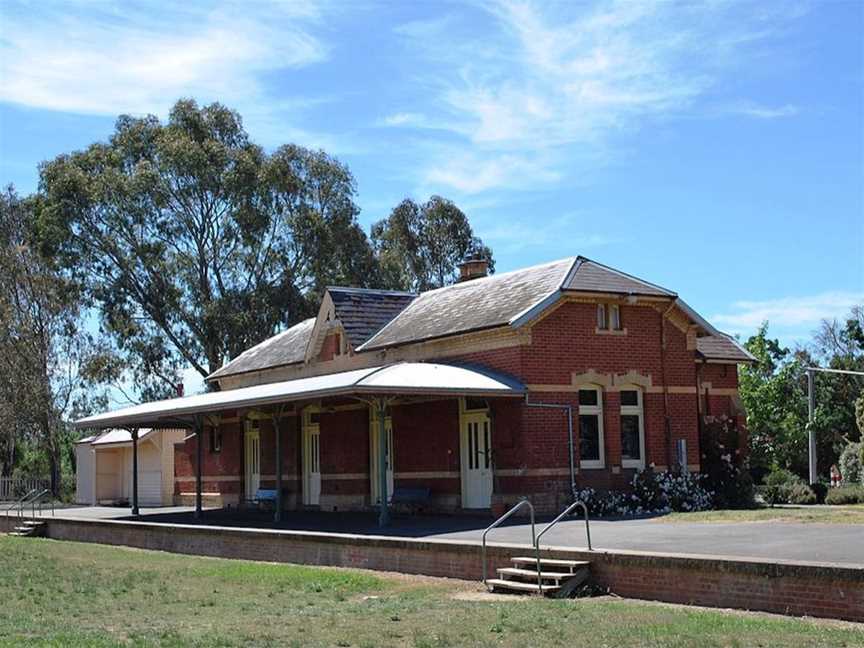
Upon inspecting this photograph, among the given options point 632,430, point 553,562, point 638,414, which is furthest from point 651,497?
point 553,562

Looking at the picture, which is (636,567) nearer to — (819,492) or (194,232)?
(819,492)

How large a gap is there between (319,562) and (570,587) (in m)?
6.33

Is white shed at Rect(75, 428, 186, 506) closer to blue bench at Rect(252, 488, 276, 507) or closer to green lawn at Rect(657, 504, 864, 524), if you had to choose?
blue bench at Rect(252, 488, 276, 507)

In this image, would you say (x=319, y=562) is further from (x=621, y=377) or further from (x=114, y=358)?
(x=114, y=358)

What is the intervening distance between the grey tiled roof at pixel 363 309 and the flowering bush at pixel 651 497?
8459mm

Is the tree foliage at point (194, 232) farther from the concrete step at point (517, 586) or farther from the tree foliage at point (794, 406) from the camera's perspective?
the concrete step at point (517, 586)

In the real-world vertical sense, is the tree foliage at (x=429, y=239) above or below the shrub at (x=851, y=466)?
above

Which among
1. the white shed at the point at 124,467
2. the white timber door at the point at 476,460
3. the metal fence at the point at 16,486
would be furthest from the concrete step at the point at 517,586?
the metal fence at the point at 16,486

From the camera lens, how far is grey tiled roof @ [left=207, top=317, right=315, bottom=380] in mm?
33731

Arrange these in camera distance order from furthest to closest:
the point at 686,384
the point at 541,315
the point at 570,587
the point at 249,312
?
1. the point at 249,312
2. the point at 686,384
3. the point at 541,315
4. the point at 570,587

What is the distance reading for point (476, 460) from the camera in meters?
24.9

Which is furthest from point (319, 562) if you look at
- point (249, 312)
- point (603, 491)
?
point (249, 312)

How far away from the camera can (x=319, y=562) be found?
1898cm

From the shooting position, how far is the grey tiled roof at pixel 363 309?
1166 inches
